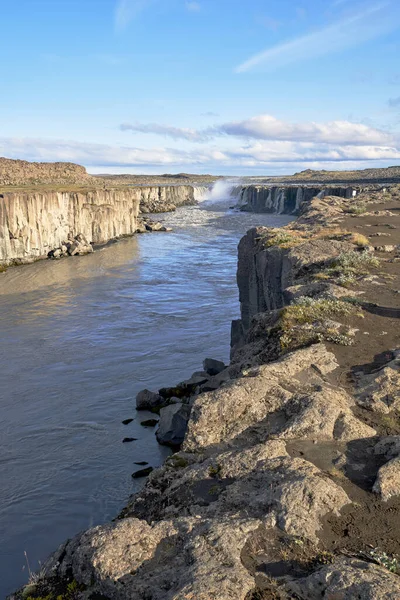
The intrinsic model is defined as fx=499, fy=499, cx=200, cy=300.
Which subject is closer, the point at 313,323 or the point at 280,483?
the point at 280,483

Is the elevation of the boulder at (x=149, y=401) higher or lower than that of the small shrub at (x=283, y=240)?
lower

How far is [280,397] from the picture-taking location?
7773 mm

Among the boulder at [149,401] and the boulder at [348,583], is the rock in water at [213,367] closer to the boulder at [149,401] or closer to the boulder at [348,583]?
the boulder at [149,401]

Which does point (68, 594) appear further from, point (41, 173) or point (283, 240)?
point (41, 173)

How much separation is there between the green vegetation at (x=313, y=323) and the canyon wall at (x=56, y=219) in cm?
3918

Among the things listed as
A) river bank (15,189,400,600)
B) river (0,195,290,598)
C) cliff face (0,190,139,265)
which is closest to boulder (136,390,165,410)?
river (0,195,290,598)

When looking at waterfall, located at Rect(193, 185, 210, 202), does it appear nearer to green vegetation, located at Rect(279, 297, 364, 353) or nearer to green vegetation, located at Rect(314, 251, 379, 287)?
green vegetation, located at Rect(314, 251, 379, 287)

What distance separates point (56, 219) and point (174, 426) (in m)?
43.5

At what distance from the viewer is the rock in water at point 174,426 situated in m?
13.0

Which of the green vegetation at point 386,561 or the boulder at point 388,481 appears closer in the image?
the green vegetation at point 386,561

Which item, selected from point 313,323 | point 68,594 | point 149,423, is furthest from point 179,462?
point 149,423

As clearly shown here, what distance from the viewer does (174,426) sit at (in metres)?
13.1

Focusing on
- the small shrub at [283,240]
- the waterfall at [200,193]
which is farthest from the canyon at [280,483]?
the waterfall at [200,193]

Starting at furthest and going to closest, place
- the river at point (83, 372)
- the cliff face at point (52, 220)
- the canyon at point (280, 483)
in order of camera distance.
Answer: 1. the cliff face at point (52, 220)
2. the river at point (83, 372)
3. the canyon at point (280, 483)
